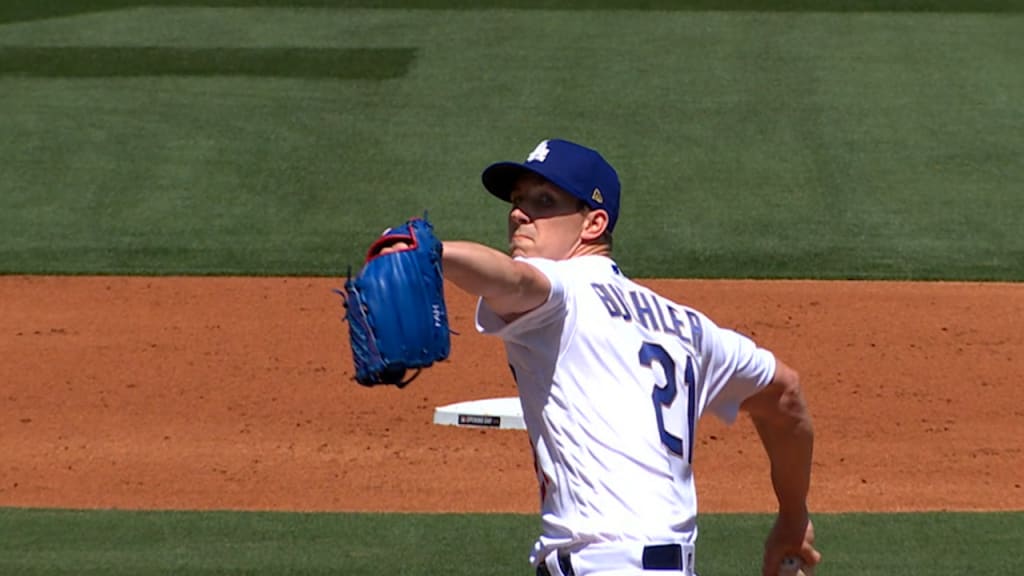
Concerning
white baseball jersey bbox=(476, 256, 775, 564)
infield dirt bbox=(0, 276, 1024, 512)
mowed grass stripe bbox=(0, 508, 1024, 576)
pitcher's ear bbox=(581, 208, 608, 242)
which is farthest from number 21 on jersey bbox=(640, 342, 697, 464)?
infield dirt bbox=(0, 276, 1024, 512)

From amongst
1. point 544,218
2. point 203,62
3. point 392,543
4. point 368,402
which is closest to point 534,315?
point 544,218

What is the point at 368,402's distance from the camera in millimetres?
9938

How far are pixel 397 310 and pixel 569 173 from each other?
75 cm

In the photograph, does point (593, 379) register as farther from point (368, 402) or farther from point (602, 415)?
point (368, 402)

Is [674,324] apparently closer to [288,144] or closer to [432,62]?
[288,144]

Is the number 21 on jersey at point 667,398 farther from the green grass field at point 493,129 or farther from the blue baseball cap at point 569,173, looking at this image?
the green grass field at point 493,129

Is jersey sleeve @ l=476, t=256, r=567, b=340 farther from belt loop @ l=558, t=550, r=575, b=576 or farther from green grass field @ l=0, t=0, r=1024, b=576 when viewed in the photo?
green grass field @ l=0, t=0, r=1024, b=576

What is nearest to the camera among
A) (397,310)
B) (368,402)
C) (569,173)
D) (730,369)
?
(397,310)

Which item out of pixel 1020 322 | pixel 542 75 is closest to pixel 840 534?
pixel 1020 322

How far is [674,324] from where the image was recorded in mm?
3688

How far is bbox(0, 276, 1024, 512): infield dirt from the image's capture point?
8.50m

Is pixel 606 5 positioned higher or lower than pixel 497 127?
lower

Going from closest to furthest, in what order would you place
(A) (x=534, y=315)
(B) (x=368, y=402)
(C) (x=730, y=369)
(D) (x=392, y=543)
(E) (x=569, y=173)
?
1. (A) (x=534, y=315)
2. (E) (x=569, y=173)
3. (C) (x=730, y=369)
4. (D) (x=392, y=543)
5. (B) (x=368, y=402)

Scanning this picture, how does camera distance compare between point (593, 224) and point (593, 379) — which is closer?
point (593, 379)
